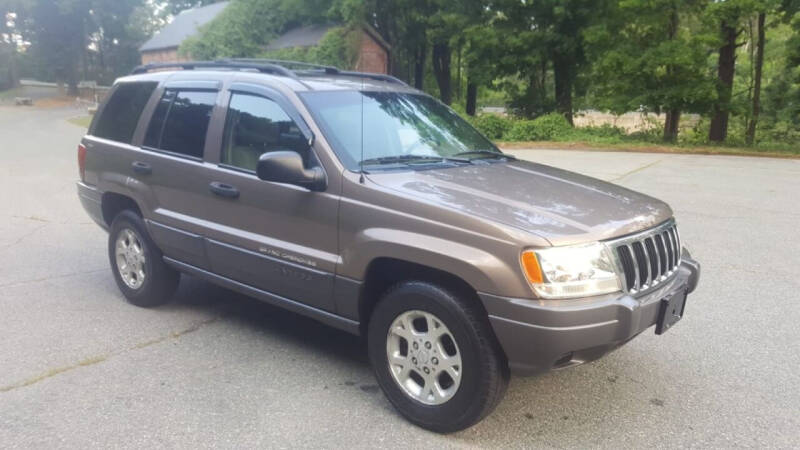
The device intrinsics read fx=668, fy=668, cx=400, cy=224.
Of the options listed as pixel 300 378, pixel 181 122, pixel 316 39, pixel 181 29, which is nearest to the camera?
pixel 300 378

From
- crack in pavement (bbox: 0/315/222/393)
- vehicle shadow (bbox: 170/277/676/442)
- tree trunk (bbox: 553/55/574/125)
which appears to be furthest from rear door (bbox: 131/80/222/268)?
tree trunk (bbox: 553/55/574/125)

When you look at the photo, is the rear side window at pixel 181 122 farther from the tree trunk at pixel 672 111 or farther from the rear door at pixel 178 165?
the tree trunk at pixel 672 111

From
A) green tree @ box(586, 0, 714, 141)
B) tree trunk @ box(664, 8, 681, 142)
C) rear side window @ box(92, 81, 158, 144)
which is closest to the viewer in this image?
rear side window @ box(92, 81, 158, 144)

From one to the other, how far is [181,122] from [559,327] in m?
3.26

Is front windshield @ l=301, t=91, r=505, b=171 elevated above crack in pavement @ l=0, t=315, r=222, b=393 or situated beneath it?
elevated above

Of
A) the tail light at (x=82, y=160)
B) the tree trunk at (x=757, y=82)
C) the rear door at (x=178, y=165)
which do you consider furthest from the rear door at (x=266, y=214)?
the tree trunk at (x=757, y=82)

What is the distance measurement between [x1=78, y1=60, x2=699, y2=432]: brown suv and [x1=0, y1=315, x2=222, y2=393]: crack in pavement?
1.48 feet

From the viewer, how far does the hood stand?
3.22 m

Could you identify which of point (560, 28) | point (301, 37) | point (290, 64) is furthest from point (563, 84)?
point (290, 64)

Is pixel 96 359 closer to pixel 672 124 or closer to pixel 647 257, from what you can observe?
pixel 647 257

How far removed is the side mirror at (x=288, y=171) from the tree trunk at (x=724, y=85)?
19.1 metres

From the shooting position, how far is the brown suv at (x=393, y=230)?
3.12 metres

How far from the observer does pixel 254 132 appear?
4355 mm

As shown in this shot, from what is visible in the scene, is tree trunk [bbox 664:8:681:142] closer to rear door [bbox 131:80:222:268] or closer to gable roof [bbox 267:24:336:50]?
rear door [bbox 131:80:222:268]
